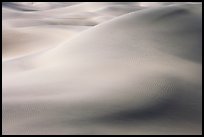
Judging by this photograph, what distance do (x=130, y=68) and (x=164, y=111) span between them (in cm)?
92

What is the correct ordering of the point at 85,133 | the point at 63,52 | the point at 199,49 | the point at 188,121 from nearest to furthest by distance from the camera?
the point at 85,133, the point at 188,121, the point at 199,49, the point at 63,52

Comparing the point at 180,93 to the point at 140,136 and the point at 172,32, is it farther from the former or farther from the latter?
the point at 172,32

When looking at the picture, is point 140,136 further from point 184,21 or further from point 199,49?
point 184,21

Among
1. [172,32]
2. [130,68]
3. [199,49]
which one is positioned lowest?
[130,68]

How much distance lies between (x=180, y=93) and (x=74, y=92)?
0.80 m

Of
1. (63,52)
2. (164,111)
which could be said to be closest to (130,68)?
(164,111)

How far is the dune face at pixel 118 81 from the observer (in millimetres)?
2201

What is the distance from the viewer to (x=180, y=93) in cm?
272

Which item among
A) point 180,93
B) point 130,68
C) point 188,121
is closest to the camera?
point 188,121

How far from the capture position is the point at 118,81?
2959mm

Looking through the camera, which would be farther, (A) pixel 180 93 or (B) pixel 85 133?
(A) pixel 180 93

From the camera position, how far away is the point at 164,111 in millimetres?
2412

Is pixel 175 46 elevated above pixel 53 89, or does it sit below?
above

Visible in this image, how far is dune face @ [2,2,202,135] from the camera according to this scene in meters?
2.20
